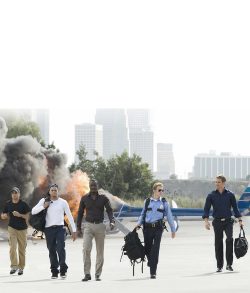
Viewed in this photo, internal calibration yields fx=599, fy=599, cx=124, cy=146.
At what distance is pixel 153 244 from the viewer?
10.9 meters

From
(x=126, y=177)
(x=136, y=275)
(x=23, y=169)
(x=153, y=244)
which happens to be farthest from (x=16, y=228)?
(x=126, y=177)

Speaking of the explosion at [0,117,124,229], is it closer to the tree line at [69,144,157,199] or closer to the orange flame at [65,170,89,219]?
the orange flame at [65,170,89,219]

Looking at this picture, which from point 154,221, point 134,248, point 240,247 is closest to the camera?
point 154,221

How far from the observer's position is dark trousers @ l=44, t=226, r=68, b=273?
35.3 ft

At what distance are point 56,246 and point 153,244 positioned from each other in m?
1.76

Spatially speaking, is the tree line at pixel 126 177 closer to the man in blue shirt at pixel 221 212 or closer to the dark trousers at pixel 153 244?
the man in blue shirt at pixel 221 212

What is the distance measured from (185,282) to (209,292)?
135 cm

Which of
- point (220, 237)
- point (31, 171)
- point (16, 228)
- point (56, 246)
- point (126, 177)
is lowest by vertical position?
point (56, 246)

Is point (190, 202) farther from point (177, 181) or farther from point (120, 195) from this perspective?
point (177, 181)

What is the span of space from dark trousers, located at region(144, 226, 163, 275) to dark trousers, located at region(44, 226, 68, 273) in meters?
1.51

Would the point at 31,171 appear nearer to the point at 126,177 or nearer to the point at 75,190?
the point at 75,190

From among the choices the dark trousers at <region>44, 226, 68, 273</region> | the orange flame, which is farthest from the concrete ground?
the orange flame

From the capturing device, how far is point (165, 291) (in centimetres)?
870

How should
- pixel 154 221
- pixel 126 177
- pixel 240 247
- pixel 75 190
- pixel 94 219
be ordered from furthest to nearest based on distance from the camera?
pixel 126 177 < pixel 75 190 < pixel 240 247 < pixel 154 221 < pixel 94 219
